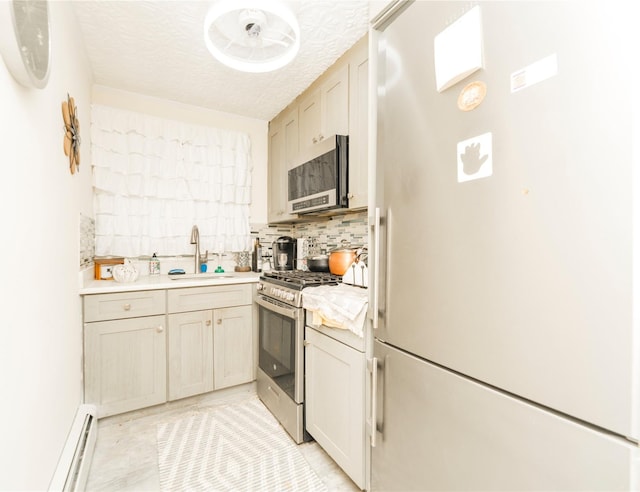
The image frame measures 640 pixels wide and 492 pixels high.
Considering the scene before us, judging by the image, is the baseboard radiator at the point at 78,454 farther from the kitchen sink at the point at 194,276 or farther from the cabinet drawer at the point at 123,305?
Answer: the kitchen sink at the point at 194,276

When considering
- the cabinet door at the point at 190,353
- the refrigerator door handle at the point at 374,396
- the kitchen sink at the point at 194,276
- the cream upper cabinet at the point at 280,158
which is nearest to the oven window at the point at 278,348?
the cabinet door at the point at 190,353

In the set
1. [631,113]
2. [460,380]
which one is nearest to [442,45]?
[631,113]

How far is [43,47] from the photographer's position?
3.03 ft

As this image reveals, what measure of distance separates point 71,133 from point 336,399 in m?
1.90

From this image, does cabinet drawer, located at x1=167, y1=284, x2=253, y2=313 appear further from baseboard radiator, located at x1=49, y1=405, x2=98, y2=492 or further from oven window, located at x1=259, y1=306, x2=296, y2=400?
baseboard radiator, located at x1=49, y1=405, x2=98, y2=492

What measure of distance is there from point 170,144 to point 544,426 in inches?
116

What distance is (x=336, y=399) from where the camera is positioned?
4.97ft

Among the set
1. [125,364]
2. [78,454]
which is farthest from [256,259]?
[78,454]

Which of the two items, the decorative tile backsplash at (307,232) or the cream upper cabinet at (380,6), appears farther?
the decorative tile backsplash at (307,232)

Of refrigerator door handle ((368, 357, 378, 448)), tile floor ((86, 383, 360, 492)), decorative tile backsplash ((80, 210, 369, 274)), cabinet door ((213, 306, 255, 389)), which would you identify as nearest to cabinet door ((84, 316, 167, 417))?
tile floor ((86, 383, 360, 492))

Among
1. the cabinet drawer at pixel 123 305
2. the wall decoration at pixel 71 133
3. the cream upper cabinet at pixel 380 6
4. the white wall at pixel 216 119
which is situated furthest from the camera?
the white wall at pixel 216 119

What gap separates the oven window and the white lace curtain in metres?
1.03

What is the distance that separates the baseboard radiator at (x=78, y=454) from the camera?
1212 mm

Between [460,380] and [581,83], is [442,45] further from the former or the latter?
[460,380]
